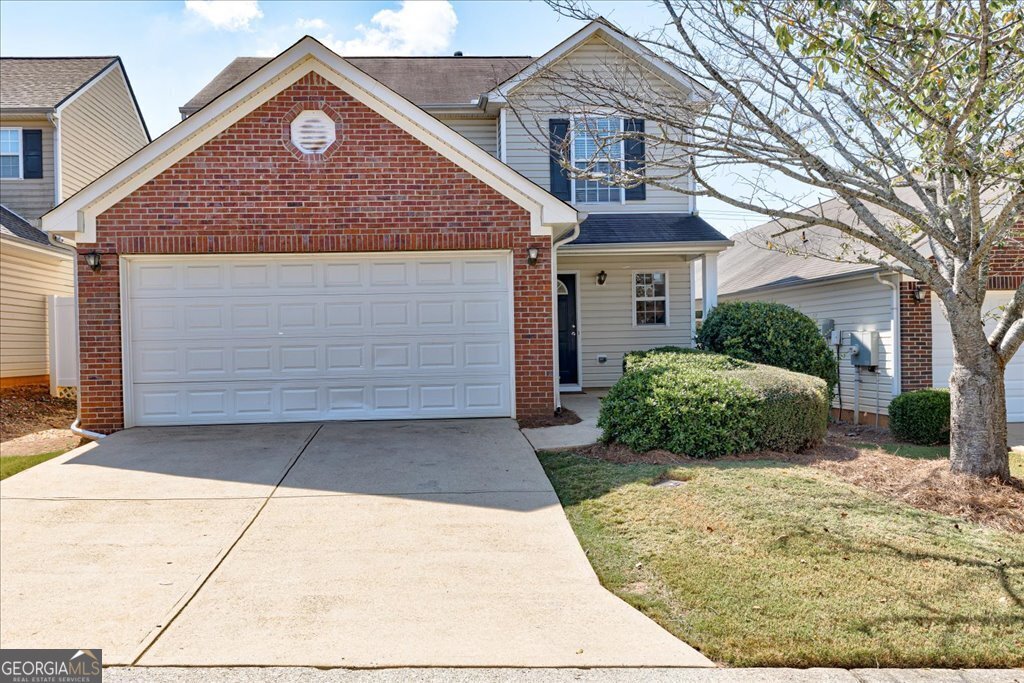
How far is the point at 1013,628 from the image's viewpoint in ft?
13.4

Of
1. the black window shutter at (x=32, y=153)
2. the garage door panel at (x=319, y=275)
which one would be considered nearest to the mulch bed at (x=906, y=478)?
the garage door panel at (x=319, y=275)

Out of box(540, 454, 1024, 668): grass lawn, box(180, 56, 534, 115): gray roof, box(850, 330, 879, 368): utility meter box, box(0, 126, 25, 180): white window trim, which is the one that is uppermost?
box(180, 56, 534, 115): gray roof

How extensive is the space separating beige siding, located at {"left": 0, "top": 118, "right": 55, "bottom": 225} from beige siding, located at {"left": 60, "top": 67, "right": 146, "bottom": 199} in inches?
11.7

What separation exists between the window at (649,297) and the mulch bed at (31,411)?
1023 centimetres

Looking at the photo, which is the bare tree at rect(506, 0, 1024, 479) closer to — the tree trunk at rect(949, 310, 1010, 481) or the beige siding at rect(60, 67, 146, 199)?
the tree trunk at rect(949, 310, 1010, 481)

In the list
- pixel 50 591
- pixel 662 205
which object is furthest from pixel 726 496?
pixel 662 205

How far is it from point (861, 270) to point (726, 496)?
8151mm

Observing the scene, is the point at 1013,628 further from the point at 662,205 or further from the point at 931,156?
the point at 662,205

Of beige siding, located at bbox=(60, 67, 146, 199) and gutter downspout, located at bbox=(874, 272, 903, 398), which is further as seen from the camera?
beige siding, located at bbox=(60, 67, 146, 199)

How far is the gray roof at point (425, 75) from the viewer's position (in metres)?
15.2

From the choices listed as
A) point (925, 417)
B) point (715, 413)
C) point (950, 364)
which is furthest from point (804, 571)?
point (950, 364)

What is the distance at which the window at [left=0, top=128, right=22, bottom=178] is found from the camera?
15.7m

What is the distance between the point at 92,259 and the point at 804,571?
8.77 m

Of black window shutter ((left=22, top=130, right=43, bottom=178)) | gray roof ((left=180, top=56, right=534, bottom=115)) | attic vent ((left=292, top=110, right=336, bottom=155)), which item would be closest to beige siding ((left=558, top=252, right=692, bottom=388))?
gray roof ((left=180, top=56, right=534, bottom=115))
